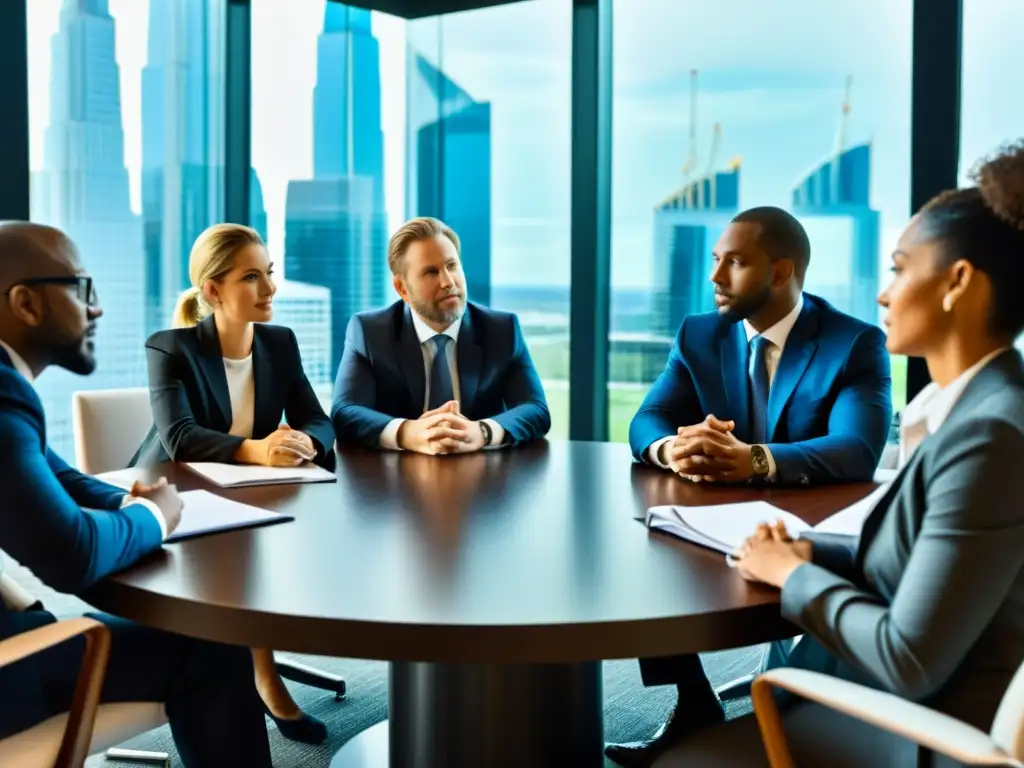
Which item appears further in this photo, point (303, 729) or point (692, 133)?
point (692, 133)

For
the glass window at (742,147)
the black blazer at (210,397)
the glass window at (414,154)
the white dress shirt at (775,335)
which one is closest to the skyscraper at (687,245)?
the glass window at (742,147)

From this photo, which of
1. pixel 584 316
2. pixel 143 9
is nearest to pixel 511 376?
pixel 584 316

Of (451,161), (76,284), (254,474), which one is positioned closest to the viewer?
(76,284)

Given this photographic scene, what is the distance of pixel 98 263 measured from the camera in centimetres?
471

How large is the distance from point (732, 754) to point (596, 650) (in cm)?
39

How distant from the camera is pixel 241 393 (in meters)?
3.24

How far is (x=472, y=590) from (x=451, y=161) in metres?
4.16

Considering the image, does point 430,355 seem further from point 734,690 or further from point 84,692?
point 84,692

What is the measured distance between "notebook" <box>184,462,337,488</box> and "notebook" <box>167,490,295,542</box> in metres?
0.24

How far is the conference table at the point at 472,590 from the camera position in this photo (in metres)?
1.53

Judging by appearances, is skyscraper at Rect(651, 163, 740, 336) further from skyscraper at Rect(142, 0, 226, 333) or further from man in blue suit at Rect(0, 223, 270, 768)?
man in blue suit at Rect(0, 223, 270, 768)

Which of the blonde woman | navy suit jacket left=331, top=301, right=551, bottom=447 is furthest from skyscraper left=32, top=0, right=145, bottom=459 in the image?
navy suit jacket left=331, top=301, right=551, bottom=447

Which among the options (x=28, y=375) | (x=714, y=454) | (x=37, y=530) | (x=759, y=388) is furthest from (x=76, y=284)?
(x=759, y=388)

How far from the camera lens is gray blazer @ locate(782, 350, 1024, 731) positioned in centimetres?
144
